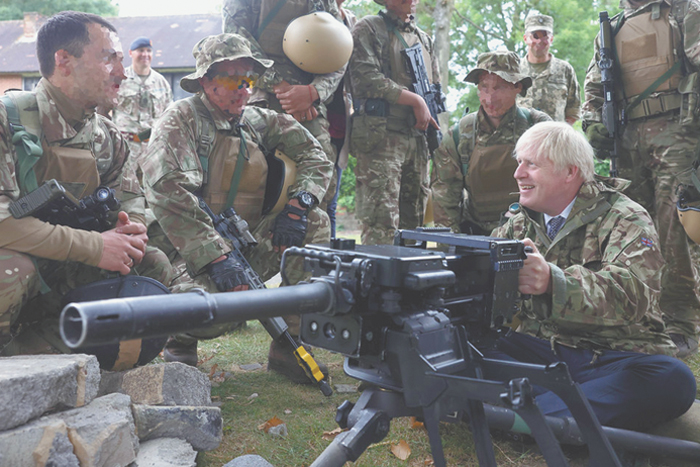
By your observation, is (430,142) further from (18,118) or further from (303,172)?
(18,118)

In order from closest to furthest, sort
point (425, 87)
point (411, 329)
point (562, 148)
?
1. point (411, 329)
2. point (562, 148)
3. point (425, 87)

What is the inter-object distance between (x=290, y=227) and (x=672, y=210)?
9.93 ft

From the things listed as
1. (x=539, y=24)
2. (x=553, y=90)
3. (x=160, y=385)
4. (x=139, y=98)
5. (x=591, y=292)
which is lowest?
(x=160, y=385)

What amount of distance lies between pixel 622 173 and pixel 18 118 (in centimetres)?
465

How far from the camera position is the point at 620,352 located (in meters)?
3.08

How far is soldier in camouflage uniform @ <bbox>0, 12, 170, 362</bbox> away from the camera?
3.24 m

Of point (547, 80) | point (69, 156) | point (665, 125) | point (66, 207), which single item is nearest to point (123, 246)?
point (66, 207)

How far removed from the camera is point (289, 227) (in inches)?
175

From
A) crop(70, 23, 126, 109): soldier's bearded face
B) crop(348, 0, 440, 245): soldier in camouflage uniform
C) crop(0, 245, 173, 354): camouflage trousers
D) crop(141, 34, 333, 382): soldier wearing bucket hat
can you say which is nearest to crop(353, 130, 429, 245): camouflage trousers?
crop(348, 0, 440, 245): soldier in camouflage uniform

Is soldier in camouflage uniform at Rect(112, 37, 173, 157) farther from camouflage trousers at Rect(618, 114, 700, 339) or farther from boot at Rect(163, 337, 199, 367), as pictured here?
camouflage trousers at Rect(618, 114, 700, 339)

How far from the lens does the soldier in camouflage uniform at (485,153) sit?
526 cm

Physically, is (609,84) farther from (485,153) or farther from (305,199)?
(305,199)

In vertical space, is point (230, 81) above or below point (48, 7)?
below

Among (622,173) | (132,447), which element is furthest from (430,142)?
(132,447)
